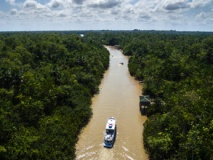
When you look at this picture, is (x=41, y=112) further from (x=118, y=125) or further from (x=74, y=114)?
(x=118, y=125)

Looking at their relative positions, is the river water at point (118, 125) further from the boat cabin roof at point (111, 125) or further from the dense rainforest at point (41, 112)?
the boat cabin roof at point (111, 125)

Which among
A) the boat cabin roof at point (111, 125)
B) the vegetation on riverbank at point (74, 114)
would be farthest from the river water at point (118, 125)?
the boat cabin roof at point (111, 125)

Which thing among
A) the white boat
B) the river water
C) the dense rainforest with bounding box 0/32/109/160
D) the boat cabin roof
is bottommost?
the river water

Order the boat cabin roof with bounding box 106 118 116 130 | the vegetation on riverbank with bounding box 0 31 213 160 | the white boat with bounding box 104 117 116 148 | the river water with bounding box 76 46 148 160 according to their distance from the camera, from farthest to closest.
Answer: the boat cabin roof with bounding box 106 118 116 130 → the white boat with bounding box 104 117 116 148 → the river water with bounding box 76 46 148 160 → the vegetation on riverbank with bounding box 0 31 213 160

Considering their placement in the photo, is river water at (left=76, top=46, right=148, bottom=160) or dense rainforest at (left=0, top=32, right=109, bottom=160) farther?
river water at (left=76, top=46, right=148, bottom=160)

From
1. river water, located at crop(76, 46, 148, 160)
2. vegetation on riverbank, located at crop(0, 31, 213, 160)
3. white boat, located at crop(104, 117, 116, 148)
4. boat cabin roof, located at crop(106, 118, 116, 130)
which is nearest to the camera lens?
vegetation on riverbank, located at crop(0, 31, 213, 160)

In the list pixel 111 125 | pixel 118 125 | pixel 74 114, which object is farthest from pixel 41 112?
pixel 118 125

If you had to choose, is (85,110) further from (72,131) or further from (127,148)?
(127,148)

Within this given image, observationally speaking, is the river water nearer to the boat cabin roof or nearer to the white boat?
the white boat

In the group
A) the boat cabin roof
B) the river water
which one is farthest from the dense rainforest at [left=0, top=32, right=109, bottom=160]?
the boat cabin roof

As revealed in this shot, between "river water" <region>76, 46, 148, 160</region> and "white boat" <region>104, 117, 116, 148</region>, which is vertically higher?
"white boat" <region>104, 117, 116, 148</region>
